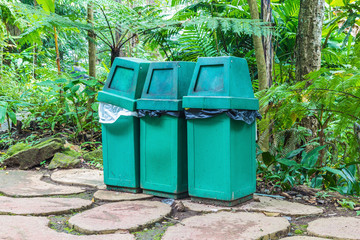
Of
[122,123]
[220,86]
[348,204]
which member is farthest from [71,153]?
[348,204]

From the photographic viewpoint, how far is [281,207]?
10.6ft

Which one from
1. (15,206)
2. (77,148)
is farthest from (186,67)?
(77,148)

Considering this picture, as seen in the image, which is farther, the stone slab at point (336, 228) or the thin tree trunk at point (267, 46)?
the thin tree trunk at point (267, 46)

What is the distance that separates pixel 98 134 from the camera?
6480 mm

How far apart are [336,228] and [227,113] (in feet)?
4.00

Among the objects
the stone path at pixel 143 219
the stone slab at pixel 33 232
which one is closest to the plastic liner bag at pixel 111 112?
the stone path at pixel 143 219

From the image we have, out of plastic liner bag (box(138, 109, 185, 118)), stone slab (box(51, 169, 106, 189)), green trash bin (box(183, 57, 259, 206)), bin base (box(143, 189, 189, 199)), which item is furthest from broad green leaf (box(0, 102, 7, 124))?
green trash bin (box(183, 57, 259, 206))

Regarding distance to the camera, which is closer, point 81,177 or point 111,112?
point 111,112

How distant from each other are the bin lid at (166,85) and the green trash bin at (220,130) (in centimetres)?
16

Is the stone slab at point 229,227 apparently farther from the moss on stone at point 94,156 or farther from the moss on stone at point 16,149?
the moss on stone at point 16,149

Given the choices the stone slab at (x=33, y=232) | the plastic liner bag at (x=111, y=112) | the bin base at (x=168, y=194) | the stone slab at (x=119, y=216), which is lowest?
the bin base at (x=168, y=194)

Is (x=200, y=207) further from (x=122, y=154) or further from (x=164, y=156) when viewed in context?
(x=122, y=154)

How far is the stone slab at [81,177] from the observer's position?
13.9 ft

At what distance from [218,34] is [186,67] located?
3548 mm
